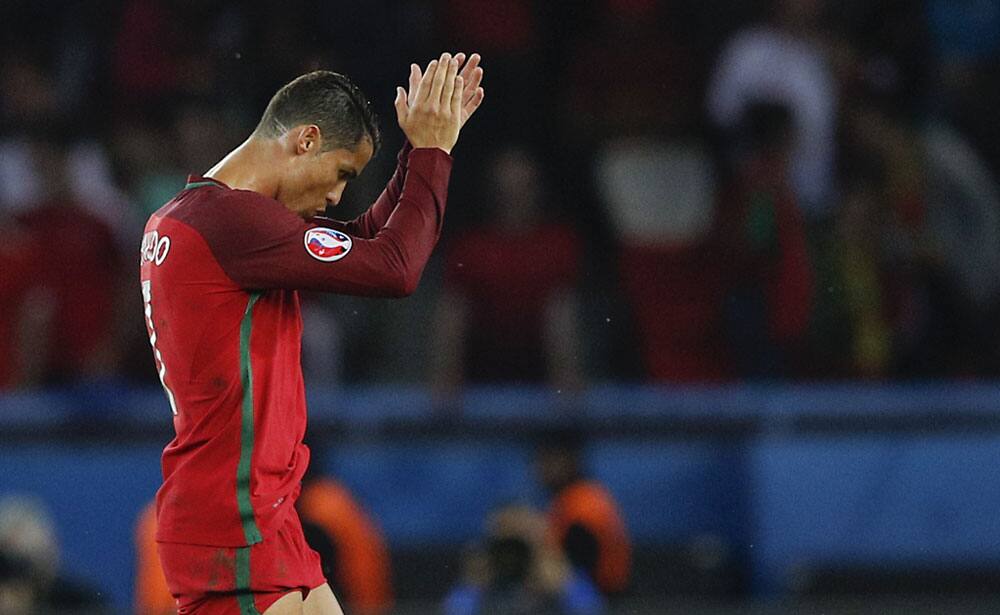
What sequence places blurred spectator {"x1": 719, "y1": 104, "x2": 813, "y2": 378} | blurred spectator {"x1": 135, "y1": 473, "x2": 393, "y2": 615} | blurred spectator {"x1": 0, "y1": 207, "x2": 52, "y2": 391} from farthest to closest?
blurred spectator {"x1": 0, "y1": 207, "x2": 52, "y2": 391}, blurred spectator {"x1": 719, "y1": 104, "x2": 813, "y2": 378}, blurred spectator {"x1": 135, "y1": 473, "x2": 393, "y2": 615}

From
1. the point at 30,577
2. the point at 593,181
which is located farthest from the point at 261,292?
the point at 593,181

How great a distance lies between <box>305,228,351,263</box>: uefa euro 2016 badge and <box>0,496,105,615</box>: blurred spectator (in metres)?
3.34

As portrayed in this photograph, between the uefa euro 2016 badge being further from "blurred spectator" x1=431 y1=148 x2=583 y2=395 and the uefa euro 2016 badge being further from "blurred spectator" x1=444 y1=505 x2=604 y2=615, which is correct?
"blurred spectator" x1=431 y1=148 x2=583 y2=395

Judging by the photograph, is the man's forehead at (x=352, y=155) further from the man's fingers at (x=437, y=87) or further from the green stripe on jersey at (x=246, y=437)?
the green stripe on jersey at (x=246, y=437)

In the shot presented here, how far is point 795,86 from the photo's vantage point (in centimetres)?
952

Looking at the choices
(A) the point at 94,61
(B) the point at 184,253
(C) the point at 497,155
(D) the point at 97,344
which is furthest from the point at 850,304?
(B) the point at 184,253

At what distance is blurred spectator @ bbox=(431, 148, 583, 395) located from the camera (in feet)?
29.4

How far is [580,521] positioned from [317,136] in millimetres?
3566

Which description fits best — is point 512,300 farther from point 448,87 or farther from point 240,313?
point 240,313

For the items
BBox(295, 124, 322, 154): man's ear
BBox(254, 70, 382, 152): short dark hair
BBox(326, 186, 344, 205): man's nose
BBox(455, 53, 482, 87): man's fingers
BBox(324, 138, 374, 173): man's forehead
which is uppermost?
BBox(455, 53, 482, 87): man's fingers

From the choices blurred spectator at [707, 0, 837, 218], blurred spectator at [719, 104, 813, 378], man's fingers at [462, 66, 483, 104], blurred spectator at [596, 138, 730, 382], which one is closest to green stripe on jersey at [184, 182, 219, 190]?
man's fingers at [462, 66, 483, 104]

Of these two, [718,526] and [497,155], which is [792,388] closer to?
[718,526]

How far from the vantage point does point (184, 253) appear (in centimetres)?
385

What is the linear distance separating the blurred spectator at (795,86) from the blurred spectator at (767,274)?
0.23 meters
